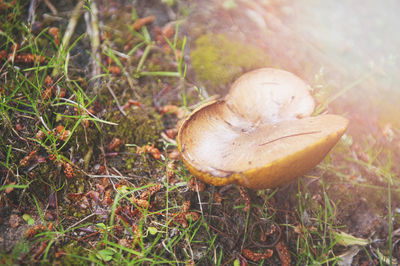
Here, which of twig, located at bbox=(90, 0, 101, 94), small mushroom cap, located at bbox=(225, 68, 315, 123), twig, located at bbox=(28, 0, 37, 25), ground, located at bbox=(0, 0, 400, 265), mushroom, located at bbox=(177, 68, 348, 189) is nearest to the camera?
mushroom, located at bbox=(177, 68, 348, 189)

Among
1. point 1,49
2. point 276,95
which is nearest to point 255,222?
point 276,95

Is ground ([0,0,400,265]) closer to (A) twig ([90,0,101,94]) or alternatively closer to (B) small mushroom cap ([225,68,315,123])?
(A) twig ([90,0,101,94])

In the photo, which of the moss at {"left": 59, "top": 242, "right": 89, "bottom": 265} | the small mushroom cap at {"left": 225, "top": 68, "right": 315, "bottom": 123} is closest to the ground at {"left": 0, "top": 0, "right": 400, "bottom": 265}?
the moss at {"left": 59, "top": 242, "right": 89, "bottom": 265}

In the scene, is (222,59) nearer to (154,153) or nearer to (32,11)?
(154,153)

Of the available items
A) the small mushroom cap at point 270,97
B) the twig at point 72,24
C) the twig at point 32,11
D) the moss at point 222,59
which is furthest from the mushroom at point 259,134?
the twig at point 32,11

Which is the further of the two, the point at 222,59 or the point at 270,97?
the point at 222,59

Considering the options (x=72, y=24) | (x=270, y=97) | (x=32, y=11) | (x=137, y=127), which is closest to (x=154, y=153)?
(x=137, y=127)
